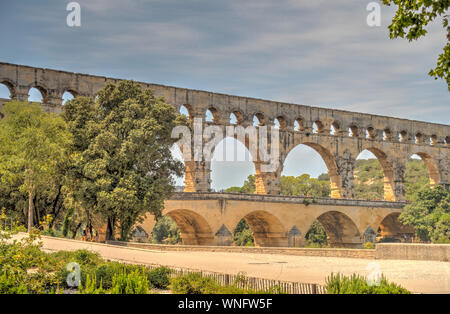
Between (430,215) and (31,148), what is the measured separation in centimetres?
3142

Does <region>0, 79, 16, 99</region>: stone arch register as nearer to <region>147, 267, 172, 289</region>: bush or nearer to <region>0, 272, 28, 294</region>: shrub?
<region>147, 267, 172, 289</region>: bush

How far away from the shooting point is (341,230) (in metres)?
46.1

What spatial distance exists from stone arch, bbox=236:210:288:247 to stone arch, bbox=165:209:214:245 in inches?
181

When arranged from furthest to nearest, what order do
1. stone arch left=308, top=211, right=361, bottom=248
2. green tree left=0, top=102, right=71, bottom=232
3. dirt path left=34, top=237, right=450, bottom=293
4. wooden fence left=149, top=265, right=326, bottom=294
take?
1. stone arch left=308, top=211, right=361, bottom=248
2. green tree left=0, top=102, right=71, bottom=232
3. dirt path left=34, top=237, right=450, bottom=293
4. wooden fence left=149, top=265, right=326, bottom=294

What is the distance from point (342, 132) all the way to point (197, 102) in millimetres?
14109

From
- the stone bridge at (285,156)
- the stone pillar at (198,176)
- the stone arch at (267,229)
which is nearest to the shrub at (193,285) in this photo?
the stone bridge at (285,156)

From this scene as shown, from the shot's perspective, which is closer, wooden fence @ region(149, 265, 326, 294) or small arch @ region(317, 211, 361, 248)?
wooden fence @ region(149, 265, 326, 294)

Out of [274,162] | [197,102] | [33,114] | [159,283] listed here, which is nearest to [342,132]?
[274,162]

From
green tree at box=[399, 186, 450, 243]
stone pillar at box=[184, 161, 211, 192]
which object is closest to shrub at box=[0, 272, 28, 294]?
stone pillar at box=[184, 161, 211, 192]

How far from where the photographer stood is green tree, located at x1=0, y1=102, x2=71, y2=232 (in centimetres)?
2495

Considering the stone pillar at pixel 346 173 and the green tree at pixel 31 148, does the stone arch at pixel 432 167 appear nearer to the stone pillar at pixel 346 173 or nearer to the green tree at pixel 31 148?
the stone pillar at pixel 346 173

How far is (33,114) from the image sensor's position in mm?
27156
